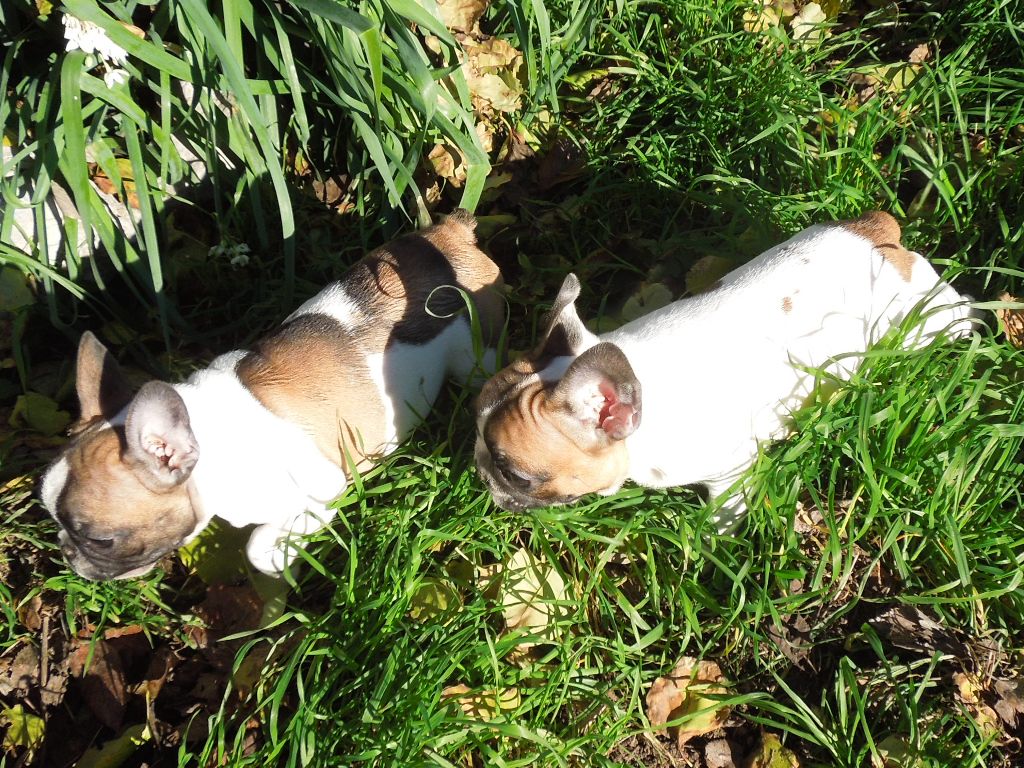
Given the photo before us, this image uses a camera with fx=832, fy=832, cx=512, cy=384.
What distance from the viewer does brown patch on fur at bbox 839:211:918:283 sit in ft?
11.2

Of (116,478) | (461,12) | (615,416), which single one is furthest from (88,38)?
(615,416)

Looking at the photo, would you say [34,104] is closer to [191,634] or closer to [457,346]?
[457,346]

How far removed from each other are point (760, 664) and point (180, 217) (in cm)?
352

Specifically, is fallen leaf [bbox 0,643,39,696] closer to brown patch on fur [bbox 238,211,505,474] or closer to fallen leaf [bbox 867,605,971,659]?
brown patch on fur [bbox 238,211,505,474]

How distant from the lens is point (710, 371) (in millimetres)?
3176

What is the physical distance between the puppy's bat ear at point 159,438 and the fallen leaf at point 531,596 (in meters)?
1.27

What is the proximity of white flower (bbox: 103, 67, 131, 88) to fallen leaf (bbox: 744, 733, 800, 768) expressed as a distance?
3655 mm

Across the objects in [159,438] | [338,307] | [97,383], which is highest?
[97,383]

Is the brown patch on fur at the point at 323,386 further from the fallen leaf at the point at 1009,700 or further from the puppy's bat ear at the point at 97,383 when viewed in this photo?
the fallen leaf at the point at 1009,700

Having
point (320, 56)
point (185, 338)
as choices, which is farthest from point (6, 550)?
point (320, 56)

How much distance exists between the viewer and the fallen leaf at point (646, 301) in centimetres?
404

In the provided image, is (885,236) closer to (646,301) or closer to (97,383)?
(646,301)

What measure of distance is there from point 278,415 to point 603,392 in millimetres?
1275

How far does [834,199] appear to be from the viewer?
4027 millimetres
